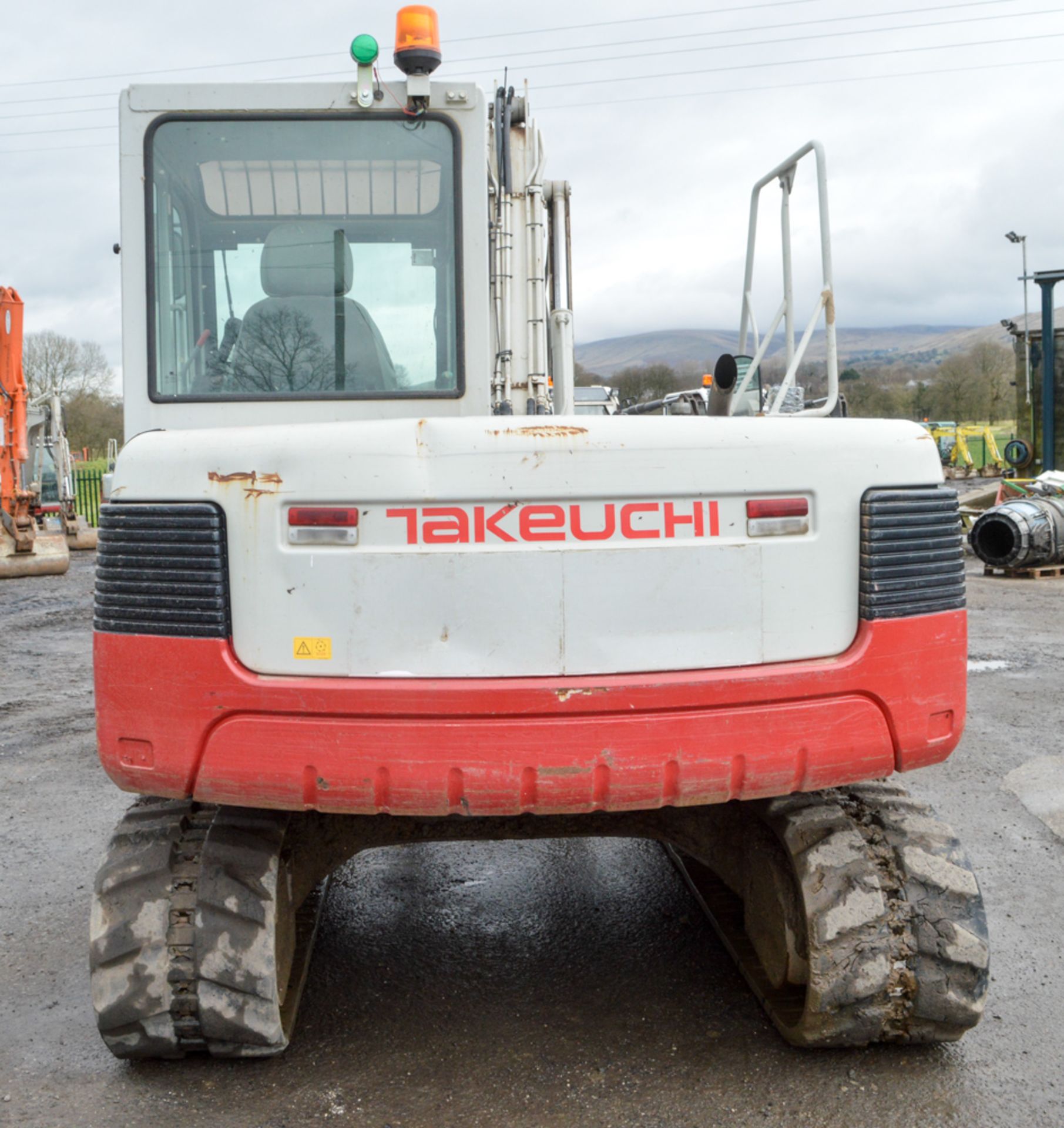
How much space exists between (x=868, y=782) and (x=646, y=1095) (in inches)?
42.9

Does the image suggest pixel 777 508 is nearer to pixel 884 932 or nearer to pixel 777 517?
pixel 777 517

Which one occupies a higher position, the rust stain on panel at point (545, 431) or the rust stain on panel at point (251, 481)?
the rust stain on panel at point (545, 431)

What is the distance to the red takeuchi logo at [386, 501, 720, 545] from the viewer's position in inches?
104

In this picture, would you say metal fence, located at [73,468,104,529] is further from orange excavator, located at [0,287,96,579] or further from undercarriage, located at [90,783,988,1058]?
undercarriage, located at [90,783,988,1058]

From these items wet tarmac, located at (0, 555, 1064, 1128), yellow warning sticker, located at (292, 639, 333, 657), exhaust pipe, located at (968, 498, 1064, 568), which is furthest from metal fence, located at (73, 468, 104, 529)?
yellow warning sticker, located at (292, 639, 333, 657)

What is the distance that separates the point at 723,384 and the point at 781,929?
1.64 metres

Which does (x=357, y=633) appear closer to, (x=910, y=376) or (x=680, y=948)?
(x=680, y=948)

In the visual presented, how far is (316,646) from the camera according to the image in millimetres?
2664

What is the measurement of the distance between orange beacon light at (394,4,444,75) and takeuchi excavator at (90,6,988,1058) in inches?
0.4

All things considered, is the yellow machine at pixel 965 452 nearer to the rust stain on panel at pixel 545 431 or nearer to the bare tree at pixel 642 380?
the bare tree at pixel 642 380

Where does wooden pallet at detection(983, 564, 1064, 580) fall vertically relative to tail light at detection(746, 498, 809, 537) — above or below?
below

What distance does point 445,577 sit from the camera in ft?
8.63

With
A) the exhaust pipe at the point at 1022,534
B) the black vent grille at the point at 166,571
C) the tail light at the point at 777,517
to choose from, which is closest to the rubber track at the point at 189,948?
the black vent grille at the point at 166,571

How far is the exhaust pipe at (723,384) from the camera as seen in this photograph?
360 centimetres
